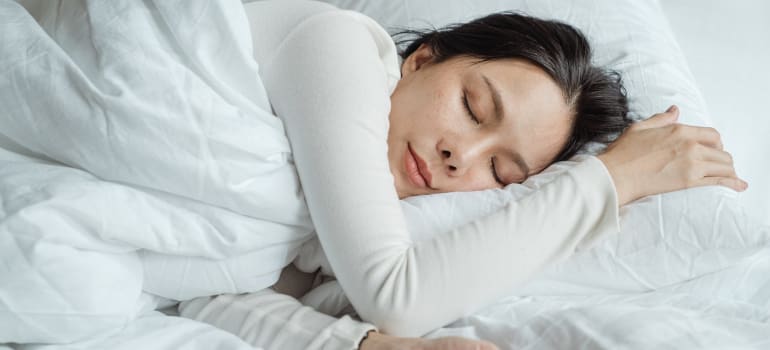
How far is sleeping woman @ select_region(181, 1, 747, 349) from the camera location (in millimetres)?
1013

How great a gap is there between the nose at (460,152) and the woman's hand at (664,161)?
0.58 ft

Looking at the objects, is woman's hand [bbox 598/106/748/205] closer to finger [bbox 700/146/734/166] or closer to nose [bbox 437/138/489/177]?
finger [bbox 700/146/734/166]

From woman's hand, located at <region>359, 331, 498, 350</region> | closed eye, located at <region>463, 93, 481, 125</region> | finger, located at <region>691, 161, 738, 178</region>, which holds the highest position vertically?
closed eye, located at <region>463, 93, 481, 125</region>

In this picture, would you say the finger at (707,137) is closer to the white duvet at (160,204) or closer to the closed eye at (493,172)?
the white duvet at (160,204)

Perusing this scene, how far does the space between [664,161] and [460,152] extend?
0.99ft

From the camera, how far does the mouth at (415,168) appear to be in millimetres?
1164

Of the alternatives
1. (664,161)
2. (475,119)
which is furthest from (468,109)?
(664,161)

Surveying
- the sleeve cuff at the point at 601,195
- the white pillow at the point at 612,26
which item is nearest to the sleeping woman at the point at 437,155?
the sleeve cuff at the point at 601,195

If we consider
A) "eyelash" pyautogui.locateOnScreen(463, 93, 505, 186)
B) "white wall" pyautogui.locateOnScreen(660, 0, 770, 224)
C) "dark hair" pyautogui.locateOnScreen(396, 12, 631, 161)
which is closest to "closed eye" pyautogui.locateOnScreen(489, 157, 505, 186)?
"eyelash" pyautogui.locateOnScreen(463, 93, 505, 186)

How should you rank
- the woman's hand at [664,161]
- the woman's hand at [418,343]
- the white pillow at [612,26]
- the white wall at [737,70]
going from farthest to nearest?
1. the white wall at [737,70]
2. the white pillow at [612,26]
3. the woman's hand at [664,161]
4. the woman's hand at [418,343]

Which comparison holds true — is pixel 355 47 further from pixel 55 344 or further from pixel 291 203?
pixel 55 344

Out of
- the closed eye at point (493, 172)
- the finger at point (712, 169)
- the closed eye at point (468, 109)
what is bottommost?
the closed eye at point (493, 172)

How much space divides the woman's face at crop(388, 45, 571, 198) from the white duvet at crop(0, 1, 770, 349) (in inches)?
2.3

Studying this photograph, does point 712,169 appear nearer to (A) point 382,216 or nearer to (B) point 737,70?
(A) point 382,216
